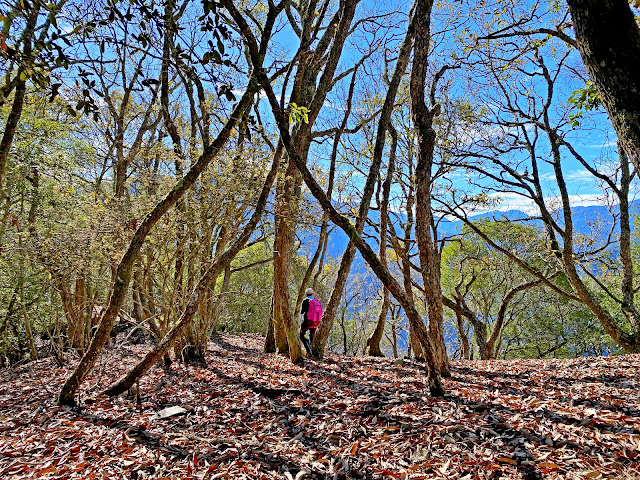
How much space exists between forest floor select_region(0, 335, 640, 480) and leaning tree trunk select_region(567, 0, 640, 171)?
2.11 metres

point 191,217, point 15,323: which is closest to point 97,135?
point 15,323

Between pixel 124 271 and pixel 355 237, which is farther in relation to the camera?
pixel 124 271

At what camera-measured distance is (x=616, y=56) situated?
1.97 meters

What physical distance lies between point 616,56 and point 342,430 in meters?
3.36

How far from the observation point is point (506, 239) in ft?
54.0

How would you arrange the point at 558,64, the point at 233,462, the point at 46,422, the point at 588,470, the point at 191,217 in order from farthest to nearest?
the point at 558,64 < the point at 191,217 < the point at 46,422 < the point at 233,462 < the point at 588,470

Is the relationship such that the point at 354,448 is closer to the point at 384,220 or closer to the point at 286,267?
the point at 286,267

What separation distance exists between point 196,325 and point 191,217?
Answer: 220 cm

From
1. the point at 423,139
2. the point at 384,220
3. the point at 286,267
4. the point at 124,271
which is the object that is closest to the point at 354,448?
the point at 124,271

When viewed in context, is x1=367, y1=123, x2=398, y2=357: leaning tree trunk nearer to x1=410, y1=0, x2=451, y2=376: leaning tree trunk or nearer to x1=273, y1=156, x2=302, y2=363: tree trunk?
x1=273, y1=156, x2=302, y2=363: tree trunk

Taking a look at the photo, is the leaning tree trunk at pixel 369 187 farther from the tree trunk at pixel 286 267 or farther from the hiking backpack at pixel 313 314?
the hiking backpack at pixel 313 314

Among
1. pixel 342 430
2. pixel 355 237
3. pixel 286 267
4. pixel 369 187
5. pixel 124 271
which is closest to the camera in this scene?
pixel 342 430

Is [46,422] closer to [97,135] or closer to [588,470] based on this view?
[588,470]

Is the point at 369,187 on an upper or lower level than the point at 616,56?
upper
